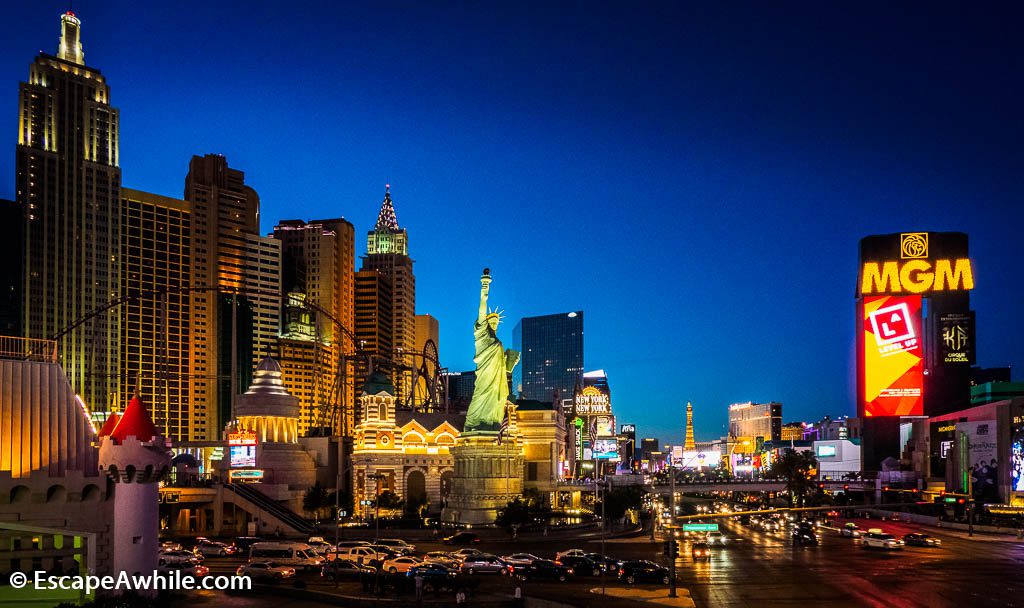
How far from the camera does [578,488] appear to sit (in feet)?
382

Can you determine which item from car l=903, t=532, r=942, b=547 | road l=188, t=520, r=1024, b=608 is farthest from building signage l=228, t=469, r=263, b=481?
car l=903, t=532, r=942, b=547

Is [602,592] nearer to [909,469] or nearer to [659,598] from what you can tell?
[659,598]

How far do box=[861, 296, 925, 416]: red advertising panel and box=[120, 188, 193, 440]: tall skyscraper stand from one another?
108 meters

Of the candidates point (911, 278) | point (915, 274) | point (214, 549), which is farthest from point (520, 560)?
point (915, 274)

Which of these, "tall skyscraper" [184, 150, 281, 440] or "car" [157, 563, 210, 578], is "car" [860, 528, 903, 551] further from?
"tall skyscraper" [184, 150, 281, 440]

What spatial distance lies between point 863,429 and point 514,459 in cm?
7494

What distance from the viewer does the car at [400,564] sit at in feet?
173

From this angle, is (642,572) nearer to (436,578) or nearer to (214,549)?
(436,578)

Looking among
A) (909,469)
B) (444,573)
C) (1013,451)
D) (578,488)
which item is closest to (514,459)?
(578,488)

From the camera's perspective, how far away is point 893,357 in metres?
126

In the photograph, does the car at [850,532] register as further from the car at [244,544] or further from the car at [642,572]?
the car at [244,544]

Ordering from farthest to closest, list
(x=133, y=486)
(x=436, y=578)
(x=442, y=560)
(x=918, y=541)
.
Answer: (x=918, y=541) < (x=442, y=560) < (x=436, y=578) < (x=133, y=486)

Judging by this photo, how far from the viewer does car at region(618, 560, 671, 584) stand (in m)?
51.9

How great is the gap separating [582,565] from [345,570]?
12899mm
